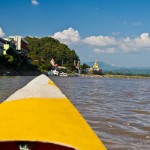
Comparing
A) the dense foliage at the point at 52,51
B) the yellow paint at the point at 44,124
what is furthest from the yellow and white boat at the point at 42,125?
the dense foliage at the point at 52,51

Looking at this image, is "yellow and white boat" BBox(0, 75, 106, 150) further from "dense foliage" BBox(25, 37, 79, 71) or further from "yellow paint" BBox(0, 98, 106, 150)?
"dense foliage" BBox(25, 37, 79, 71)

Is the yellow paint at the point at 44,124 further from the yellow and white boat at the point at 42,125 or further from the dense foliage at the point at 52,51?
the dense foliage at the point at 52,51

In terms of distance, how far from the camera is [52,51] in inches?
6107

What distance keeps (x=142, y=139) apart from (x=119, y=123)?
5.80 feet

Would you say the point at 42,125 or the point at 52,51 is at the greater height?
the point at 52,51

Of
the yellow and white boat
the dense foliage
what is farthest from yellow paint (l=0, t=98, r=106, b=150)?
the dense foliage

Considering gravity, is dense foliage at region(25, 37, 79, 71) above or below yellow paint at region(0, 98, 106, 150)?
above

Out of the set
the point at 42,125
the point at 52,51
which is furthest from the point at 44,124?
the point at 52,51

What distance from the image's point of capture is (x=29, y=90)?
3.16 metres

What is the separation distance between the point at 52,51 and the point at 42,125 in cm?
15356

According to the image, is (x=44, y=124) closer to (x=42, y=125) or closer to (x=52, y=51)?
(x=42, y=125)

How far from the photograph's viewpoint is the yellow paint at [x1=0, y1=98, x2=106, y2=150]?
7.29 feet

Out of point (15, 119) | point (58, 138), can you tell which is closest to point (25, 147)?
point (15, 119)

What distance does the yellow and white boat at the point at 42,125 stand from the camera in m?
2.22
